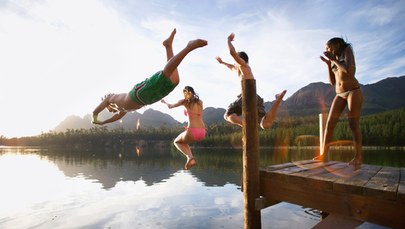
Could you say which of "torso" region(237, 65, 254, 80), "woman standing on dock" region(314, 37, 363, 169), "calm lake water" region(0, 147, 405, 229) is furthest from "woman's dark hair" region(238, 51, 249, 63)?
"calm lake water" region(0, 147, 405, 229)

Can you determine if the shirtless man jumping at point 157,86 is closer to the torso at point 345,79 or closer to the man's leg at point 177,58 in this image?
the man's leg at point 177,58

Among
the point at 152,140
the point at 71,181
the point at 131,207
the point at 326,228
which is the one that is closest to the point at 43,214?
the point at 131,207

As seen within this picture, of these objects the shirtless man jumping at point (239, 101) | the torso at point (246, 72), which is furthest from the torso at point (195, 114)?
the torso at point (246, 72)

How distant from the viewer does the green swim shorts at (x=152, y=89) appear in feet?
17.1

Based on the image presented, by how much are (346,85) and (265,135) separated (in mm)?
80968

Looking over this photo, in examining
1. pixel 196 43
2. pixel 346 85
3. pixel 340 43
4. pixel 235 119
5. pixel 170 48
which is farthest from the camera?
pixel 235 119

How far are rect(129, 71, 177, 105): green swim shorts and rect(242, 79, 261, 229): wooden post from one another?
5.45 ft

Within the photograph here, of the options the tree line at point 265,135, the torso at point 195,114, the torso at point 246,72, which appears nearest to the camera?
the torso at point 246,72

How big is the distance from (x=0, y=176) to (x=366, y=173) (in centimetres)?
5414

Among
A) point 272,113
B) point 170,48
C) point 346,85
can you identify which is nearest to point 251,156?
point 272,113

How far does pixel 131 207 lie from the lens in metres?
26.6

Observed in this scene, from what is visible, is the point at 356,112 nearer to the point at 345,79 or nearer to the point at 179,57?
the point at 345,79

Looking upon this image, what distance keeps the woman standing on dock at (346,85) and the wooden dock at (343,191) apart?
30.7 inches

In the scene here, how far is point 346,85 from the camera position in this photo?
222 inches
